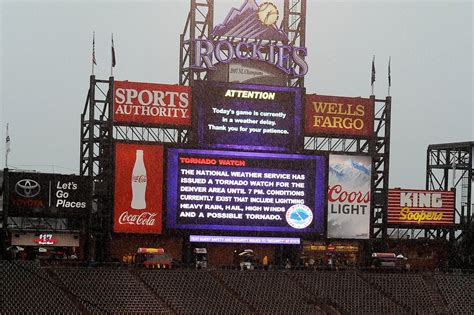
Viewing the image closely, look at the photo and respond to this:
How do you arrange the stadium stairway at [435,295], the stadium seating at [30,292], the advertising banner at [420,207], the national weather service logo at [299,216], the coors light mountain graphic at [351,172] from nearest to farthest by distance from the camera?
the stadium seating at [30,292] → the stadium stairway at [435,295] → the national weather service logo at [299,216] → the coors light mountain graphic at [351,172] → the advertising banner at [420,207]

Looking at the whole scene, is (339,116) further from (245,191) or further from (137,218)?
(137,218)

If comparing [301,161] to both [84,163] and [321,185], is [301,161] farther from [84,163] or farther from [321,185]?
[84,163]

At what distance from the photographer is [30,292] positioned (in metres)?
45.4

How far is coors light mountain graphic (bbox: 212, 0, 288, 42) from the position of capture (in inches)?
2044

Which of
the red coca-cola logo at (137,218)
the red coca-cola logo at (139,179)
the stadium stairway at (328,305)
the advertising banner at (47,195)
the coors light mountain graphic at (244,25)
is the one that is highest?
the coors light mountain graphic at (244,25)

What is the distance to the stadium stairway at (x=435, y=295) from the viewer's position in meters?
51.6

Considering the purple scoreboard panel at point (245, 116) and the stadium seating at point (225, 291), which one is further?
the purple scoreboard panel at point (245, 116)

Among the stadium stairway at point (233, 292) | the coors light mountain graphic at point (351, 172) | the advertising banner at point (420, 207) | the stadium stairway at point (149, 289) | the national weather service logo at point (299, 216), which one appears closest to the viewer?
the stadium stairway at point (149, 289)

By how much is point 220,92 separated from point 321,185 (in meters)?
5.91

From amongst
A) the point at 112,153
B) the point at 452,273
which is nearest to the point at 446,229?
the point at 452,273

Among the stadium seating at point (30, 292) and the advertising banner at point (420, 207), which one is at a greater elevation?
the advertising banner at point (420, 207)

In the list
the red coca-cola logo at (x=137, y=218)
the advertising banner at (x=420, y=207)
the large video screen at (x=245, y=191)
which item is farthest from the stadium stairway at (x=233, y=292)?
the advertising banner at (x=420, y=207)

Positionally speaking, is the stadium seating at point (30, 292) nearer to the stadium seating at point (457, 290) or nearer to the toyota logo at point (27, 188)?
the toyota logo at point (27, 188)

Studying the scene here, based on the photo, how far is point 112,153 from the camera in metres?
49.8
